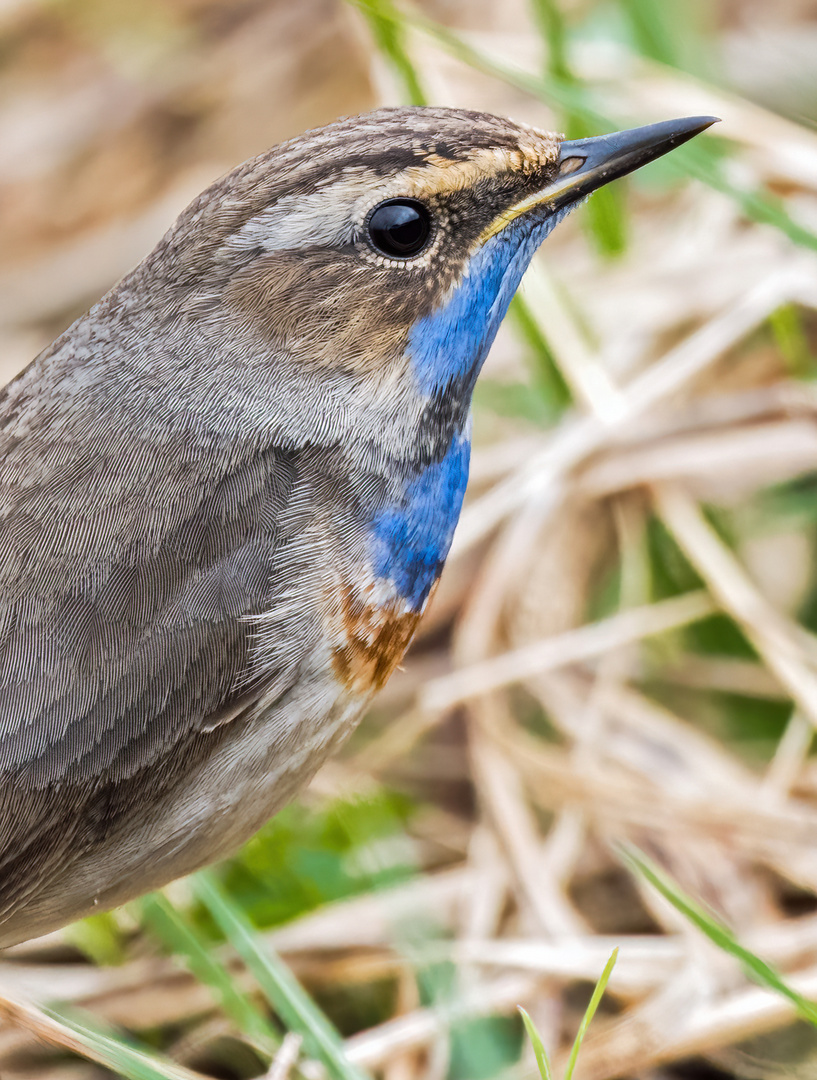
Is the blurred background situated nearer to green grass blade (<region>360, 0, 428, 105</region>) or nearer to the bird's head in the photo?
green grass blade (<region>360, 0, 428, 105</region>)

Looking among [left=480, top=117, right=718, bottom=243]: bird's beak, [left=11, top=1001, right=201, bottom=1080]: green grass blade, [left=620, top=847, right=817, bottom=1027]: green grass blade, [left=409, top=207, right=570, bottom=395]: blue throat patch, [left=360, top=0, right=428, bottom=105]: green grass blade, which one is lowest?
[left=620, top=847, right=817, bottom=1027]: green grass blade

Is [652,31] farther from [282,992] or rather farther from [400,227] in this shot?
[282,992]

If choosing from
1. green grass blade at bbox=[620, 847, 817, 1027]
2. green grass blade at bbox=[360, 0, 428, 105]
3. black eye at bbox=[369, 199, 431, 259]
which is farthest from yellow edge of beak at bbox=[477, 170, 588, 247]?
green grass blade at bbox=[360, 0, 428, 105]

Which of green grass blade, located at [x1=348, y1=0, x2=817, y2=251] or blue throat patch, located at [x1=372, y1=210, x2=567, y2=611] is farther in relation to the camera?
green grass blade, located at [x1=348, y1=0, x2=817, y2=251]

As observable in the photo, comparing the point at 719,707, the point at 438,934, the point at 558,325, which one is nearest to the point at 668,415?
the point at 558,325

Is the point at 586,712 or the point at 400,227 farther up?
the point at 400,227

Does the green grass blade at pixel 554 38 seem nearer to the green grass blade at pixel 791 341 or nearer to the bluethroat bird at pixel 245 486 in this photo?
the green grass blade at pixel 791 341

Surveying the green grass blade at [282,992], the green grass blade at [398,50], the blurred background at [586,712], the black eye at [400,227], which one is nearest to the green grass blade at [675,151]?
the blurred background at [586,712]

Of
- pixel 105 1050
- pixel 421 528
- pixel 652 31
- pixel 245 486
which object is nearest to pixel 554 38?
pixel 652 31
